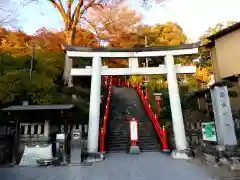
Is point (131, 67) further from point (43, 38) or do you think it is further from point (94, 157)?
point (43, 38)

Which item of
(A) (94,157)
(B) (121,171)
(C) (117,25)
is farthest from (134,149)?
(C) (117,25)

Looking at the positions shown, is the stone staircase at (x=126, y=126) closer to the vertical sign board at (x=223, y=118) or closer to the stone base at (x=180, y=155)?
the stone base at (x=180, y=155)

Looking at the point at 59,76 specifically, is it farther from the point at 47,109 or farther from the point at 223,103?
the point at 223,103

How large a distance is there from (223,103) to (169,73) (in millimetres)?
3540

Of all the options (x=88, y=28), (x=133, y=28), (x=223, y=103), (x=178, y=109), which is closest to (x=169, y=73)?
(x=178, y=109)

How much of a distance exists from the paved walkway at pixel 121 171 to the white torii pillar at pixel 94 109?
3.95 ft

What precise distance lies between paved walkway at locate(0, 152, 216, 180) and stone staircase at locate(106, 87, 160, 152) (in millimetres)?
2441

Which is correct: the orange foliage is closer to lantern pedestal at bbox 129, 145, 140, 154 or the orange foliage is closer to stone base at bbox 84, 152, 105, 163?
lantern pedestal at bbox 129, 145, 140, 154

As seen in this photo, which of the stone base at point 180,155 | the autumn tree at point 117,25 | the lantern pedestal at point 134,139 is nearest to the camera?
the stone base at point 180,155

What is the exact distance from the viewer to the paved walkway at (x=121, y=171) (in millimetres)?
6714

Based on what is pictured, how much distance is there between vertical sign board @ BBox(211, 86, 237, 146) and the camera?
804 centimetres

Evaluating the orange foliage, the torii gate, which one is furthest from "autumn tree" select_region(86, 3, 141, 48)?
the torii gate

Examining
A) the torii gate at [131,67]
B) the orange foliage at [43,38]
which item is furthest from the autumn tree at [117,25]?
the torii gate at [131,67]

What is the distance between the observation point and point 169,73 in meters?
11.2
